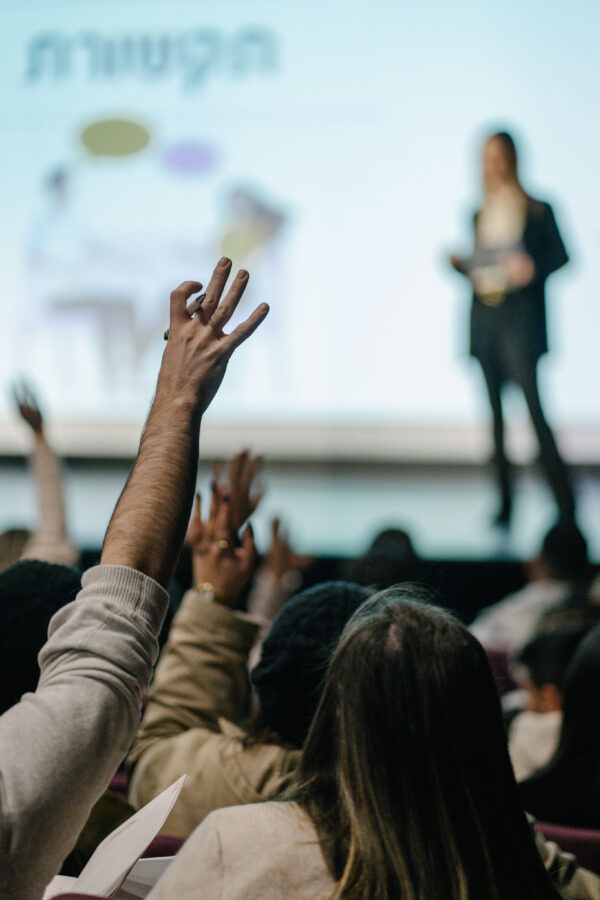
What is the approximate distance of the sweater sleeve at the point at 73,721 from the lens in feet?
2.06

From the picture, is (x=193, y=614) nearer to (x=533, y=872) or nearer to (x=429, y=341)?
(x=533, y=872)

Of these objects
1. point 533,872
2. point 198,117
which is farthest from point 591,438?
point 533,872

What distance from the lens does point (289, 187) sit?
451cm

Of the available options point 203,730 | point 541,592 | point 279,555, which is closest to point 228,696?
point 203,730

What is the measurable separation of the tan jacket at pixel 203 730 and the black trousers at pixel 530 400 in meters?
2.80

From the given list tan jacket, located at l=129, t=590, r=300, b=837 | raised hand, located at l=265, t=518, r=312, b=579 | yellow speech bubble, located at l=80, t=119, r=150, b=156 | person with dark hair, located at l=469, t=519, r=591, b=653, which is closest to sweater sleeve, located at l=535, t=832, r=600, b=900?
tan jacket, located at l=129, t=590, r=300, b=837

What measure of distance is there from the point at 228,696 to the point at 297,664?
184mm

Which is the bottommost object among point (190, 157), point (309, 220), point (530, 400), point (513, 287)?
point (530, 400)

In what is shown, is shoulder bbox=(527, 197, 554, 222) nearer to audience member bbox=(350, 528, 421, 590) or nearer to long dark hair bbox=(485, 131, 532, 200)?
long dark hair bbox=(485, 131, 532, 200)

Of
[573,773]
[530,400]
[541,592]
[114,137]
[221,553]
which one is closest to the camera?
[221,553]

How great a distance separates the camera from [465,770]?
0.82m

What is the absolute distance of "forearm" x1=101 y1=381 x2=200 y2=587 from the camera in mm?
726

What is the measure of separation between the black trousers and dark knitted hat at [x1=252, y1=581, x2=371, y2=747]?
2860mm

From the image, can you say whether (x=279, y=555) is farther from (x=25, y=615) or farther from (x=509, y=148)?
(x=509, y=148)
